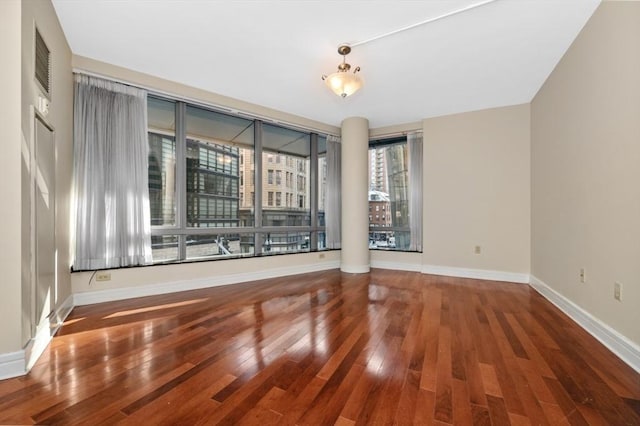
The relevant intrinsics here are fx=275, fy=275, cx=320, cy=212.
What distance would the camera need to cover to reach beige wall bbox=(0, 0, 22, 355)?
1825 mm

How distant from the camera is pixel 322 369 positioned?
190 cm

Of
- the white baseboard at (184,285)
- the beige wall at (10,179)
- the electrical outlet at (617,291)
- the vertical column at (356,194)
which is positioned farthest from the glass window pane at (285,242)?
the electrical outlet at (617,291)

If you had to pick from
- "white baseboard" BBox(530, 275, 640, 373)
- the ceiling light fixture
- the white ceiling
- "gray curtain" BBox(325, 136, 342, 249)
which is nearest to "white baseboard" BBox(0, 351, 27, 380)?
the white ceiling

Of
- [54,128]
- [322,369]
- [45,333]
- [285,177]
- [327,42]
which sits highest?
[327,42]

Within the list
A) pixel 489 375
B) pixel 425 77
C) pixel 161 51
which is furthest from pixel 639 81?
pixel 161 51

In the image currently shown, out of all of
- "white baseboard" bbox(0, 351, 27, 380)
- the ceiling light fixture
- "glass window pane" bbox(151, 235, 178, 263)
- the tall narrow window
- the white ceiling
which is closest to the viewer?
"white baseboard" bbox(0, 351, 27, 380)

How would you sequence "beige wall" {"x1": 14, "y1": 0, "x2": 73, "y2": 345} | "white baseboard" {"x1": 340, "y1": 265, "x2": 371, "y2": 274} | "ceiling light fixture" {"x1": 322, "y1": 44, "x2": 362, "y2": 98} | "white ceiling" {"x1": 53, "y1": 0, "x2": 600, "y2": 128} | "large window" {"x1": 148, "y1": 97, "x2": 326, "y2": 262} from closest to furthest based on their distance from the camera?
"beige wall" {"x1": 14, "y1": 0, "x2": 73, "y2": 345}
"white ceiling" {"x1": 53, "y1": 0, "x2": 600, "y2": 128}
"ceiling light fixture" {"x1": 322, "y1": 44, "x2": 362, "y2": 98}
"large window" {"x1": 148, "y1": 97, "x2": 326, "y2": 262}
"white baseboard" {"x1": 340, "y1": 265, "x2": 371, "y2": 274}

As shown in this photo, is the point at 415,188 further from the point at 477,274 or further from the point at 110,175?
the point at 110,175

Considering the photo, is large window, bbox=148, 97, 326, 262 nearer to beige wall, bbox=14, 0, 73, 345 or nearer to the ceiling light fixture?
beige wall, bbox=14, 0, 73, 345

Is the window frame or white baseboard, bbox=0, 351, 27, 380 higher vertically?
the window frame

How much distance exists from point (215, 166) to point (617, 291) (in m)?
4.81

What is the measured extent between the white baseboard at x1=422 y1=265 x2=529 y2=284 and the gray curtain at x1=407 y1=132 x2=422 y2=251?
0.45 meters

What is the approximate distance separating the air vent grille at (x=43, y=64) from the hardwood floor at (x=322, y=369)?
85.0 inches

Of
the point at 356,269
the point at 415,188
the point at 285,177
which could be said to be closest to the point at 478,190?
the point at 415,188
